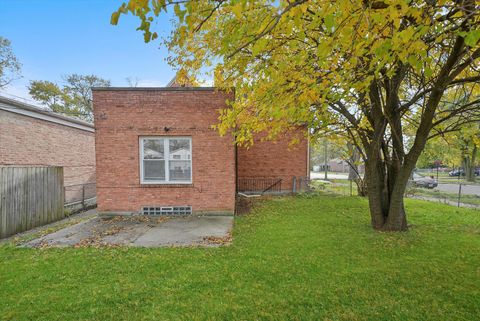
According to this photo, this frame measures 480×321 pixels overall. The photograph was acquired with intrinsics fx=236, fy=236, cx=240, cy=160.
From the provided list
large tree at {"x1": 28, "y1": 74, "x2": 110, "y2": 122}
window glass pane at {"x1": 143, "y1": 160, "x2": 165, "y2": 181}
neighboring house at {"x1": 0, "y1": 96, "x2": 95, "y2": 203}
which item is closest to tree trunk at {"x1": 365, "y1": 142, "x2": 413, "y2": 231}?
window glass pane at {"x1": 143, "y1": 160, "x2": 165, "y2": 181}

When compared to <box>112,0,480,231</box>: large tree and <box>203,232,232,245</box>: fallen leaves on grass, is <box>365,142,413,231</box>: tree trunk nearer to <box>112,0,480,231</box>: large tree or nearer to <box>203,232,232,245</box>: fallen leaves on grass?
<box>112,0,480,231</box>: large tree

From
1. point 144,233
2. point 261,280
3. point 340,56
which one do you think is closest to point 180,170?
point 144,233

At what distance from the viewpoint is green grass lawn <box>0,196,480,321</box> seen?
10.0ft

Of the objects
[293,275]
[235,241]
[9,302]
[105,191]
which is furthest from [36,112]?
[293,275]

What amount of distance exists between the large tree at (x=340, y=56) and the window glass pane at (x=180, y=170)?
2.76 m

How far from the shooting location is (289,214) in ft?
28.2

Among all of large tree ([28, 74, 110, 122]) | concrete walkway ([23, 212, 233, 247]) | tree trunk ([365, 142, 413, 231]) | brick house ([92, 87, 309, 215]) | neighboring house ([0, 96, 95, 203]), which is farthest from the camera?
large tree ([28, 74, 110, 122])

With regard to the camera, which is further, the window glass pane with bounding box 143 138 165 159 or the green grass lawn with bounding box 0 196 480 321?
the window glass pane with bounding box 143 138 165 159

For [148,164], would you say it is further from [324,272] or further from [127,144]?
[324,272]

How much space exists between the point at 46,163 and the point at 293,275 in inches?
512

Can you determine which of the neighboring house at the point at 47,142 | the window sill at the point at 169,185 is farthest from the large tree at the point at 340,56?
the neighboring house at the point at 47,142

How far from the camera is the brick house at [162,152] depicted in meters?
8.16

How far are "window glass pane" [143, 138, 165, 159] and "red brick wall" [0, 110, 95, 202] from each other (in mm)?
5923

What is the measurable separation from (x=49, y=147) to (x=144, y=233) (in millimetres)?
9286
